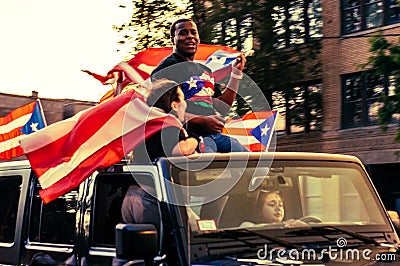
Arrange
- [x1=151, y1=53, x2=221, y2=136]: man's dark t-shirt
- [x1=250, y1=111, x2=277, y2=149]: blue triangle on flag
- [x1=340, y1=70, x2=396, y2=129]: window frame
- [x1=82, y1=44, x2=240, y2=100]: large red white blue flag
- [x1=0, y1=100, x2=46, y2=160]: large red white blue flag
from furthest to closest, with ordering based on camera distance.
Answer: [x1=340, y1=70, x2=396, y2=129]: window frame < [x1=0, y1=100, x2=46, y2=160]: large red white blue flag < [x1=82, y1=44, x2=240, y2=100]: large red white blue flag < [x1=250, y1=111, x2=277, y2=149]: blue triangle on flag < [x1=151, y1=53, x2=221, y2=136]: man's dark t-shirt

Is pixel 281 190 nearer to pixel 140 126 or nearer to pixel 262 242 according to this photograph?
pixel 262 242

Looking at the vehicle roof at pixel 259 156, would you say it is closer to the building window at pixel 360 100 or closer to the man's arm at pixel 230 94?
the man's arm at pixel 230 94

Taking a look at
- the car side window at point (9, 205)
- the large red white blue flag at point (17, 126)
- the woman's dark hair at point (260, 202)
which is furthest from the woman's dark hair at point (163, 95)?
the large red white blue flag at point (17, 126)

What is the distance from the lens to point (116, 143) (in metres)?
4.71

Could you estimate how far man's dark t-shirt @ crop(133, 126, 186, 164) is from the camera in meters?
4.50

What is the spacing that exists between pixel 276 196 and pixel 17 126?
159 inches

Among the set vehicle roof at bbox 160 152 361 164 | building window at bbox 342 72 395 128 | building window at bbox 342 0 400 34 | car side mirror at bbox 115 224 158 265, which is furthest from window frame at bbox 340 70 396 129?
car side mirror at bbox 115 224 158 265

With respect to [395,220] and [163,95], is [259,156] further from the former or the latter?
[395,220]

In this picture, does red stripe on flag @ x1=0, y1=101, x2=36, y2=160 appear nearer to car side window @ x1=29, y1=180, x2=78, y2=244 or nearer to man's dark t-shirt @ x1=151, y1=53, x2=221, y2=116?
car side window @ x1=29, y1=180, x2=78, y2=244

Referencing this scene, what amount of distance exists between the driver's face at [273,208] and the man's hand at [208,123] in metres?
0.58

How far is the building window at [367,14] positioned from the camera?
2025cm

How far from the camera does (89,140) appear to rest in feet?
15.8

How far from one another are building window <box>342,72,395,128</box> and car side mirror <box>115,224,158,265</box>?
1704cm

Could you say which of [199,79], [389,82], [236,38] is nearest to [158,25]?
[236,38]
